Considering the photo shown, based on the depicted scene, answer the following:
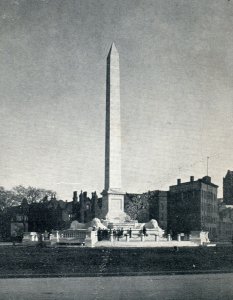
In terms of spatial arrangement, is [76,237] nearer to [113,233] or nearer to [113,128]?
[113,233]

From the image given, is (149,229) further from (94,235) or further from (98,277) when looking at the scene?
(98,277)

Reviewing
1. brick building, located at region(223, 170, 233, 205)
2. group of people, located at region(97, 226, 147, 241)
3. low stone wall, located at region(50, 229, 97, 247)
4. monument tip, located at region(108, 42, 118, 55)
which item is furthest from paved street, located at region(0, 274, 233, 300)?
brick building, located at region(223, 170, 233, 205)

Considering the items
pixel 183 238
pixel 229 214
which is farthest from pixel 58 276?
pixel 229 214

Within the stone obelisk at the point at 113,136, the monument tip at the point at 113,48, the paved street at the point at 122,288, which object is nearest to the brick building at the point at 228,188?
the stone obelisk at the point at 113,136

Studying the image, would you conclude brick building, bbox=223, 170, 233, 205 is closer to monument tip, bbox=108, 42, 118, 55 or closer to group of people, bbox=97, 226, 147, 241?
group of people, bbox=97, 226, 147, 241

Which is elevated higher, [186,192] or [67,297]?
[186,192]

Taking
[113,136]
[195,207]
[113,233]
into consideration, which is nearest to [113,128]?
[113,136]

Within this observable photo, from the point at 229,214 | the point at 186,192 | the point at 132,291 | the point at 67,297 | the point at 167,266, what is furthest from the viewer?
the point at 229,214
